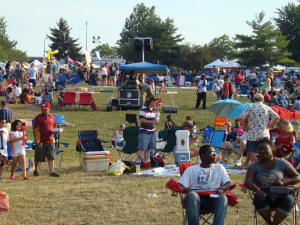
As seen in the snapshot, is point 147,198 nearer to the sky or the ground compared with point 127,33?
nearer to the ground

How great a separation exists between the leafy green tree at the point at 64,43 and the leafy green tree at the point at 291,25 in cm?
3300

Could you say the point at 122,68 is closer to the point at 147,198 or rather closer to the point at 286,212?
the point at 147,198

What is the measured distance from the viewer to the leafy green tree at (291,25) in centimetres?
6412

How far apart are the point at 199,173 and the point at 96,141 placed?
22.5 feet

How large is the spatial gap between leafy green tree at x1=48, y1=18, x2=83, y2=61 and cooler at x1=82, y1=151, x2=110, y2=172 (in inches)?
2960

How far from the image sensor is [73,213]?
7492mm

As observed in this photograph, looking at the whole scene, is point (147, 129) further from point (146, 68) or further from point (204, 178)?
point (146, 68)

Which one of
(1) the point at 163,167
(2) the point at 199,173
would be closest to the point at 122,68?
(1) the point at 163,167

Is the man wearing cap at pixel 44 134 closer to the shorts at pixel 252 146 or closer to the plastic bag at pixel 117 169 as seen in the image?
the plastic bag at pixel 117 169

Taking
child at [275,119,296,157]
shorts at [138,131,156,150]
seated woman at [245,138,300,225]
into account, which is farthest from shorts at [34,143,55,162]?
seated woman at [245,138,300,225]

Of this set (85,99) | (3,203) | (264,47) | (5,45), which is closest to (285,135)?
(3,203)

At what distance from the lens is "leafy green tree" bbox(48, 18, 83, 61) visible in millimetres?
86688

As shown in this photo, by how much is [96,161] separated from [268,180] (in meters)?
5.91

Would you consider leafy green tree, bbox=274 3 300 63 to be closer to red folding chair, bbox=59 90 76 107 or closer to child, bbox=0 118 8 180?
red folding chair, bbox=59 90 76 107
